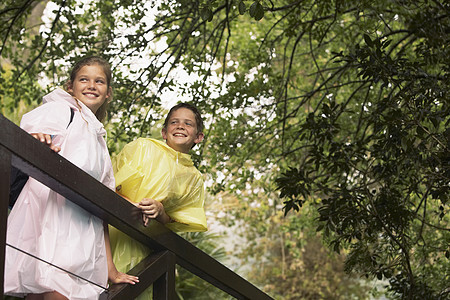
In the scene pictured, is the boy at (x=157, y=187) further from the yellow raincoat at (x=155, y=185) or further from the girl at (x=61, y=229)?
the girl at (x=61, y=229)

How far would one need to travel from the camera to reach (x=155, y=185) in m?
2.62

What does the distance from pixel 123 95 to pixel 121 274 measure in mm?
3403

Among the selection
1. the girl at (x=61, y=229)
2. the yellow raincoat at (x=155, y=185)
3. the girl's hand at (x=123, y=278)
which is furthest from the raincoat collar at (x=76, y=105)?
the girl's hand at (x=123, y=278)

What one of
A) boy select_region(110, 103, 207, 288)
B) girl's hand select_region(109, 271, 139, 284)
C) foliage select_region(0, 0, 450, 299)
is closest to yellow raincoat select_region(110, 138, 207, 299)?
boy select_region(110, 103, 207, 288)

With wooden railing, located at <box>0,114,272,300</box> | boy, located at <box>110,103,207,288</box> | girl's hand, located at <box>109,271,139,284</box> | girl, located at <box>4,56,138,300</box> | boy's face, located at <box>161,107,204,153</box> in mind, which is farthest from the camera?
boy's face, located at <box>161,107,204,153</box>

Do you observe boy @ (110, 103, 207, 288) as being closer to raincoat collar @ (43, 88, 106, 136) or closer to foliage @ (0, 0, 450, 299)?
raincoat collar @ (43, 88, 106, 136)

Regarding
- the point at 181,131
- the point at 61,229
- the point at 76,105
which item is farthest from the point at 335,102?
the point at 61,229

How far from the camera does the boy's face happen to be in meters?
2.94

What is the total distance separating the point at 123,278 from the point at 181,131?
0.86 meters

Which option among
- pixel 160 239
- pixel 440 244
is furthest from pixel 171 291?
pixel 440 244

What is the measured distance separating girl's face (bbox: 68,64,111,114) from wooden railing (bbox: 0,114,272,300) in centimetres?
49

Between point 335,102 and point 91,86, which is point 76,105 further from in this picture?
point 335,102

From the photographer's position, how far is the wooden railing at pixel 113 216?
5.36ft

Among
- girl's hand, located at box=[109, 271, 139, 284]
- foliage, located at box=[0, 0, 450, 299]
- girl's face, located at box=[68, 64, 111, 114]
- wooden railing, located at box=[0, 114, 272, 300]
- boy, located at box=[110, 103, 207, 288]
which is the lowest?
girl's hand, located at box=[109, 271, 139, 284]
